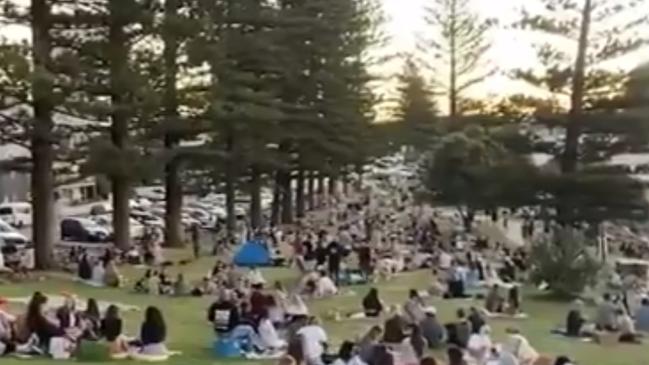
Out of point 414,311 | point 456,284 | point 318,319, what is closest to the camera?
point 414,311

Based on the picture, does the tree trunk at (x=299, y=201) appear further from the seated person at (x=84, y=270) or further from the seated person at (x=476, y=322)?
the seated person at (x=476, y=322)

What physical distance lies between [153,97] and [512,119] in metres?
15.9

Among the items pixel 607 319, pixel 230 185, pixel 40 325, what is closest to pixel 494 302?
pixel 607 319

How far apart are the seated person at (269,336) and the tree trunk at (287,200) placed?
31.3m

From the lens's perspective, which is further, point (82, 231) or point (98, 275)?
point (82, 231)

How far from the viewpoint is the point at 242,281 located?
2067 centimetres

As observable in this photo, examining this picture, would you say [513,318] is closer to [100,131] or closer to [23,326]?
[23,326]

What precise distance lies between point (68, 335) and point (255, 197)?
28236 millimetres

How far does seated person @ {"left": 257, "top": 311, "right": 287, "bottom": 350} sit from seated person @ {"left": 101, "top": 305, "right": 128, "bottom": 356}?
1.64m

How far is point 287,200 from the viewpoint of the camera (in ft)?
169

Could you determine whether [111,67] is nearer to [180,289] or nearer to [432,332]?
[180,289]

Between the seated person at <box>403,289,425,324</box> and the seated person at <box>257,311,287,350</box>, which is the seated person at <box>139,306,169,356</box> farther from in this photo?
the seated person at <box>403,289,425,324</box>

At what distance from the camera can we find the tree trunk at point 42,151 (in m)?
24.3

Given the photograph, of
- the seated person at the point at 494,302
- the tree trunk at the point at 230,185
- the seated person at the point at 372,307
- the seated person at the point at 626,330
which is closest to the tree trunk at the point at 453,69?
the tree trunk at the point at 230,185
